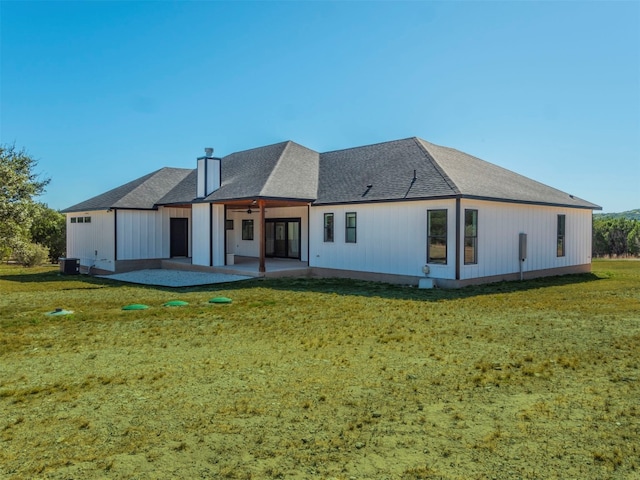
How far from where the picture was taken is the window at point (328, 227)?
59.9 feet

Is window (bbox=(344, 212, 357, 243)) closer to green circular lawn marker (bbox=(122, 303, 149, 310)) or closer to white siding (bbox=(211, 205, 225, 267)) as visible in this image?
white siding (bbox=(211, 205, 225, 267))

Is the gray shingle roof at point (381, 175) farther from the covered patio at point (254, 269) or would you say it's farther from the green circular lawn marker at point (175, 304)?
the green circular lawn marker at point (175, 304)

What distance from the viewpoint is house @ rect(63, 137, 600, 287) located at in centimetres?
1493

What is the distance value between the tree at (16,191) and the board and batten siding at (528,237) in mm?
19561

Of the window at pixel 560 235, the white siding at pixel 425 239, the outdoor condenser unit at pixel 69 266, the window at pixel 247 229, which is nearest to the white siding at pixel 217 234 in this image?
the white siding at pixel 425 239

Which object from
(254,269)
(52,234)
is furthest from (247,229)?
(52,234)

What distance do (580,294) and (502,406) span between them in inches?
397

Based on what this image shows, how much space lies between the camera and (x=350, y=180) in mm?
18781

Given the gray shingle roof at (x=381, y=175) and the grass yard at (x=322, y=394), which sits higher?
the gray shingle roof at (x=381, y=175)

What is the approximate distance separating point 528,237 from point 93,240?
19331 millimetres

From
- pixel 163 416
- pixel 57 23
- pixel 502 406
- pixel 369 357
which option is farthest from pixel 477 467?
pixel 57 23

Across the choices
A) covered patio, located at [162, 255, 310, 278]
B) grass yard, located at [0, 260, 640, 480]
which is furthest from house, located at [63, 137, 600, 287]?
grass yard, located at [0, 260, 640, 480]

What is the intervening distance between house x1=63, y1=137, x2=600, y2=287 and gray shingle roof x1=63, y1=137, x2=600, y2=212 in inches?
Result: 2.8

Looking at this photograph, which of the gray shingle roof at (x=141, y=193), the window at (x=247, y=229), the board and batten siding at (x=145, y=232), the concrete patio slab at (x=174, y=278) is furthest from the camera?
the window at (x=247, y=229)
